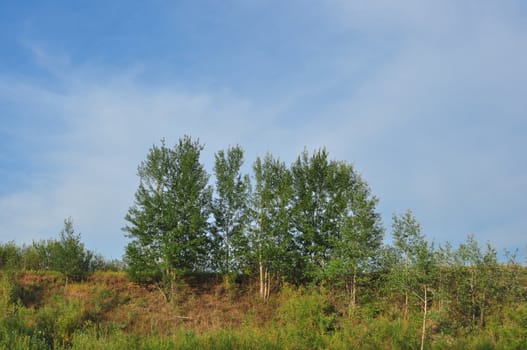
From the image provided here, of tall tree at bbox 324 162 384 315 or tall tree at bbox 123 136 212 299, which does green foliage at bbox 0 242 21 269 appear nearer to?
tall tree at bbox 123 136 212 299

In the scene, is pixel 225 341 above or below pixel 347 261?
below

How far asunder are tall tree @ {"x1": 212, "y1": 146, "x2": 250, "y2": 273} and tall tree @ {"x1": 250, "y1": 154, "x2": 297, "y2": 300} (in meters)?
0.73

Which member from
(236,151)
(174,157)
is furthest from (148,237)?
(236,151)

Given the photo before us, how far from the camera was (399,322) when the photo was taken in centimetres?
2009

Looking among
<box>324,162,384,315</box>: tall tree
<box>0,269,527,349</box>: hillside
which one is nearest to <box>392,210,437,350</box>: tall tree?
<box>0,269,527,349</box>: hillside

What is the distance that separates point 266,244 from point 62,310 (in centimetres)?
1209

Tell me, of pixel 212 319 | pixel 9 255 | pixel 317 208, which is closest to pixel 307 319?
pixel 212 319

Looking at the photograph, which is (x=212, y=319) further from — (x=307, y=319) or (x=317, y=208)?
(x=317, y=208)

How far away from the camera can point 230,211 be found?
3002 centimetres

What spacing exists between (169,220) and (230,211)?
4.15 m

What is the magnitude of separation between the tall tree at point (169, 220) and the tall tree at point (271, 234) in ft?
10.7

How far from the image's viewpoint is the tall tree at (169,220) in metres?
27.5

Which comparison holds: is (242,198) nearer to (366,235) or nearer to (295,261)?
(295,261)

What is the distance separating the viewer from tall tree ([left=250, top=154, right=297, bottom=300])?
2862 centimetres
